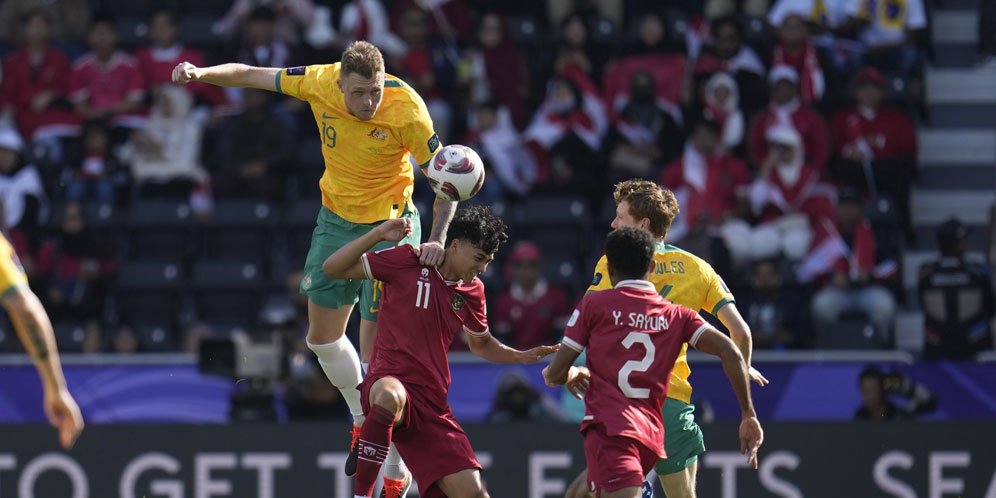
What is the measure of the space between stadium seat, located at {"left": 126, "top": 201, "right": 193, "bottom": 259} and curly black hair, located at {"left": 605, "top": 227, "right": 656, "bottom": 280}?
875 centimetres

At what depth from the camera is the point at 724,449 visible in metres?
11.9

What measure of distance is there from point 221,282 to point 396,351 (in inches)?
285

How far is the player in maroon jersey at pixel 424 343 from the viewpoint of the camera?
8.49 m

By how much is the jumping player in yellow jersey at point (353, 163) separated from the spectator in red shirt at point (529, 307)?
4.45 m

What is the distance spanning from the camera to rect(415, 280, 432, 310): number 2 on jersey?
28.1 feet

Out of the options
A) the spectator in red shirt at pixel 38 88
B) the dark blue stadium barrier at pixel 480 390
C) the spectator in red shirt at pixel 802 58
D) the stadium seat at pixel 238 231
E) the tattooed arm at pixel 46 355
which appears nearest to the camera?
the tattooed arm at pixel 46 355

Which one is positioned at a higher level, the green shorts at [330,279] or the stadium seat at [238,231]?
the green shorts at [330,279]

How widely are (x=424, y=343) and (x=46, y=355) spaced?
2.29m

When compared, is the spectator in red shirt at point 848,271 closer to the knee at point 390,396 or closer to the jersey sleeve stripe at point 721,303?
the jersey sleeve stripe at point 721,303

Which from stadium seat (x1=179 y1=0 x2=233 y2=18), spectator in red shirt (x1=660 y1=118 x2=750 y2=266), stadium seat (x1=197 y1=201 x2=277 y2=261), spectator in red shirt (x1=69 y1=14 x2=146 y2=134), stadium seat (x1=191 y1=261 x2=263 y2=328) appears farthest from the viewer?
stadium seat (x1=179 y1=0 x2=233 y2=18)

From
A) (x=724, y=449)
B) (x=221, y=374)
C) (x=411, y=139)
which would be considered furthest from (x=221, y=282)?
(x=411, y=139)

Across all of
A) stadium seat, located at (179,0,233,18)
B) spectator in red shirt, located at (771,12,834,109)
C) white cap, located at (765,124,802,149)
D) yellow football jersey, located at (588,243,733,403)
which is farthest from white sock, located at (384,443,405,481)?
stadium seat, located at (179,0,233,18)

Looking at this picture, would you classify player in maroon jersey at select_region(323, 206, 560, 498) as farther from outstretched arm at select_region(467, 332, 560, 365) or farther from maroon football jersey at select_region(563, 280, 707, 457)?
maroon football jersey at select_region(563, 280, 707, 457)

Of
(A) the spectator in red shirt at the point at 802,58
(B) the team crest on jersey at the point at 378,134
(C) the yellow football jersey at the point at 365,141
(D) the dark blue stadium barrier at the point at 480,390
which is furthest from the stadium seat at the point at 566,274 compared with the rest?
(B) the team crest on jersey at the point at 378,134
